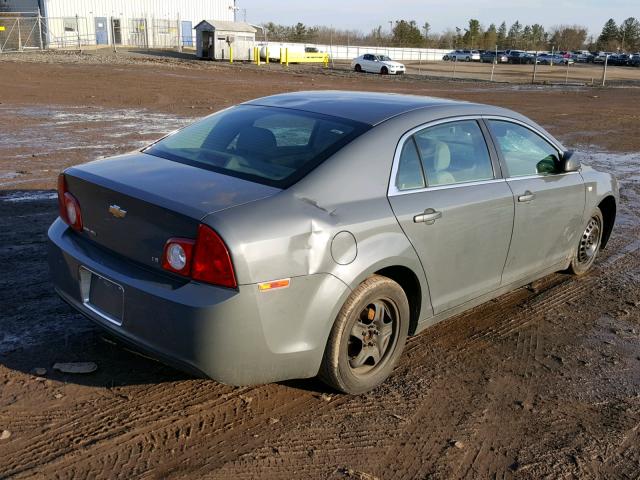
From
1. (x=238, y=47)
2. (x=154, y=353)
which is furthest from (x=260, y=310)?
(x=238, y=47)

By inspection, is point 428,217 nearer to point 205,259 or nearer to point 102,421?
point 205,259

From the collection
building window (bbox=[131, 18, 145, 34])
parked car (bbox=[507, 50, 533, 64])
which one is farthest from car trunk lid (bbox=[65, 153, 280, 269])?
parked car (bbox=[507, 50, 533, 64])

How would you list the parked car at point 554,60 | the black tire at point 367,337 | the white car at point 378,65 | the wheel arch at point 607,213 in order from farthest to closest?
the parked car at point 554,60
the white car at point 378,65
the wheel arch at point 607,213
the black tire at point 367,337

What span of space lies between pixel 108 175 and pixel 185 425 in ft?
4.68

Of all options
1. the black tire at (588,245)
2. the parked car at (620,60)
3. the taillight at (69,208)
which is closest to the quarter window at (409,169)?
the taillight at (69,208)

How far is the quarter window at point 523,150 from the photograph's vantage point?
4.75 meters

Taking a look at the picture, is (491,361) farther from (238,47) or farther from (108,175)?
(238,47)

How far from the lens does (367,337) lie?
12.5 feet

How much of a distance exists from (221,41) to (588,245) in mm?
45462

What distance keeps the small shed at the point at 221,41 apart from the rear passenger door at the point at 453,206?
46.1 meters

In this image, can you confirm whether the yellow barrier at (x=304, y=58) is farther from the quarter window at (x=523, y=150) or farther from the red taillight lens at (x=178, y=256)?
the red taillight lens at (x=178, y=256)

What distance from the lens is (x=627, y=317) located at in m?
5.23

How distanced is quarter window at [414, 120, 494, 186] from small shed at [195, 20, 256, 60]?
46001 millimetres

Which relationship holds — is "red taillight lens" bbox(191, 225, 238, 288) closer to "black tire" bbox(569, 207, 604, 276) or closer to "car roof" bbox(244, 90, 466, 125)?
"car roof" bbox(244, 90, 466, 125)
